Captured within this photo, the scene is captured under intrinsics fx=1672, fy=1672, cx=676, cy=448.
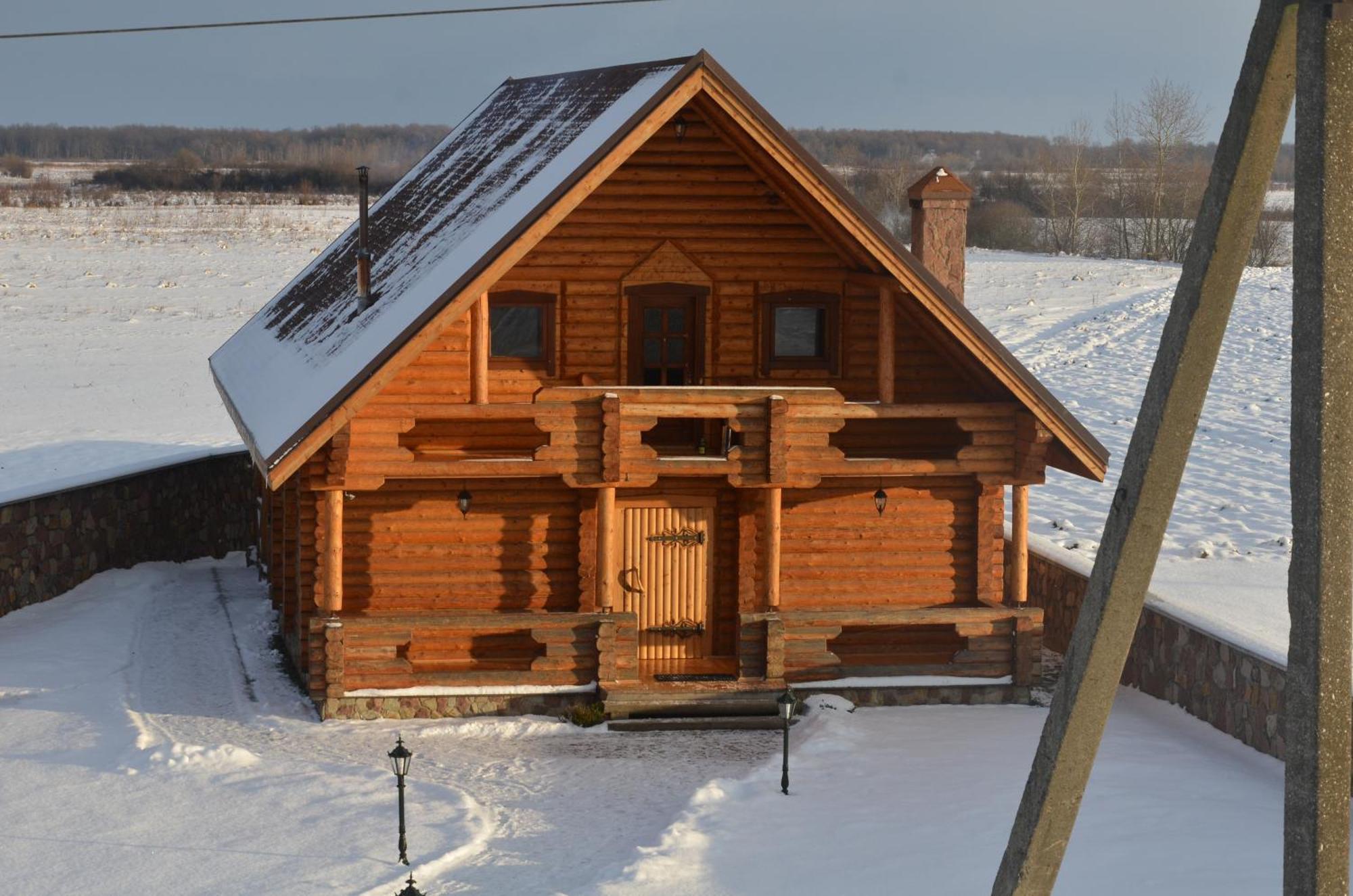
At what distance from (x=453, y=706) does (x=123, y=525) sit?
8306mm

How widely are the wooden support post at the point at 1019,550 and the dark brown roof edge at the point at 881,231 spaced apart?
3.30 ft

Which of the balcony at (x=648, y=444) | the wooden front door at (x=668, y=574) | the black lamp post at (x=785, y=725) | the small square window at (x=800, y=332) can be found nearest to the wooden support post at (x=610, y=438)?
the balcony at (x=648, y=444)

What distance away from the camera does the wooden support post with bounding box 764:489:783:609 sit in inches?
642

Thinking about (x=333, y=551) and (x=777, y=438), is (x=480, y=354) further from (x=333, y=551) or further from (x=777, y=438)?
(x=777, y=438)

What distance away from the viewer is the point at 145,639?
18750 mm

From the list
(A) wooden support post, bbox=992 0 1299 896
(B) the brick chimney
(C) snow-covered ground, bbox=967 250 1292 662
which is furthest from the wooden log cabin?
(A) wooden support post, bbox=992 0 1299 896

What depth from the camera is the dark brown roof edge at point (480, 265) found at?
1462 cm

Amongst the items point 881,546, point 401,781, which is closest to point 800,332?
point 881,546

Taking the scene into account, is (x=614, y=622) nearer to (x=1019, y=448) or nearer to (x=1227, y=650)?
A: (x=1019, y=448)

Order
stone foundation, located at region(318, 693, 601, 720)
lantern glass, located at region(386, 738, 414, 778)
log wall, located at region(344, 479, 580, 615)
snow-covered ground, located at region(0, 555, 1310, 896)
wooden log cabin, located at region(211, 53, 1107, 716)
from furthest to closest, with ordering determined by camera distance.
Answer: log wall, located at region(344, 479, 580, 615)
stone foundation, located at region(318, 693, 601, 720)
wooden log cabin, located at region(211, 53, 1107, 716)
lantern glass, located at region(386, 738, 414, 778)
snow-covered ground, located at region(0, 555, 1310, 896)

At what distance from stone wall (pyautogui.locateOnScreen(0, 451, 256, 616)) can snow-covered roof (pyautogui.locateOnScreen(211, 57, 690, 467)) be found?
1.74m

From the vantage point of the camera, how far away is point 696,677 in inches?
658

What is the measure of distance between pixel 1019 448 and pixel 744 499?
279cm

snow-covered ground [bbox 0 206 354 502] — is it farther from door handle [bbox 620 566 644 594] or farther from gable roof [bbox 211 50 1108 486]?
door handle [bbox 620 566 644 594]
